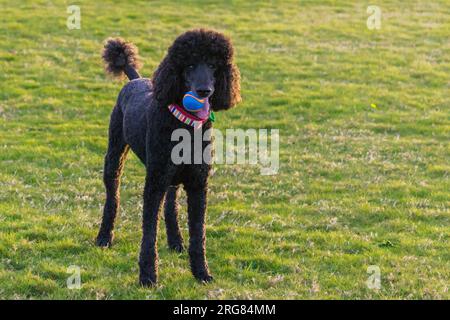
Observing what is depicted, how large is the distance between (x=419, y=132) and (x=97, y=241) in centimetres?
930

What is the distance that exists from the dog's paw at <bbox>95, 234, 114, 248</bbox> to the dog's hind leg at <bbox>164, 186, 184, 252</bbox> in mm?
876

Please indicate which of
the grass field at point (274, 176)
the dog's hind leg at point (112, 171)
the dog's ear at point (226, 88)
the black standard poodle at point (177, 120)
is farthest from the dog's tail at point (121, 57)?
the dog's ear at point (226, 88)

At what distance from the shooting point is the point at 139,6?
2980cm

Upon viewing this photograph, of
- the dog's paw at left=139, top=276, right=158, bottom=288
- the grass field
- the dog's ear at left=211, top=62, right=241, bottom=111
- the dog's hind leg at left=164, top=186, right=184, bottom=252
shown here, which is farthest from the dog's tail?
the dog's paw at left=139, top=276, right=158, bottom=288

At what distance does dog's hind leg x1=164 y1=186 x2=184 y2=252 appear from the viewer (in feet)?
30.0

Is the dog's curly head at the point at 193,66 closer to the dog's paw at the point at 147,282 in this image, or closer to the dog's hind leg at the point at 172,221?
the dog's hind leg at the point at 172,221

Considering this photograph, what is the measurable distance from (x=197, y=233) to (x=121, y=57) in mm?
3330

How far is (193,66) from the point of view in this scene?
24.2 ft

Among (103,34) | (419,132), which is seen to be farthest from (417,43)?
(103,34)

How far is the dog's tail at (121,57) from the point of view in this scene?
32.5 feet

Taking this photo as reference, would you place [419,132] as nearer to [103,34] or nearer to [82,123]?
[82,123]

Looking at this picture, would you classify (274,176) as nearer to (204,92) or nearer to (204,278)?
(204,278)

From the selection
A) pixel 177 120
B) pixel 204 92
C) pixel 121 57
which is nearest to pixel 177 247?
pixel 177 120

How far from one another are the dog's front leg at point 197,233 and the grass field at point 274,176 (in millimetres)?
208
